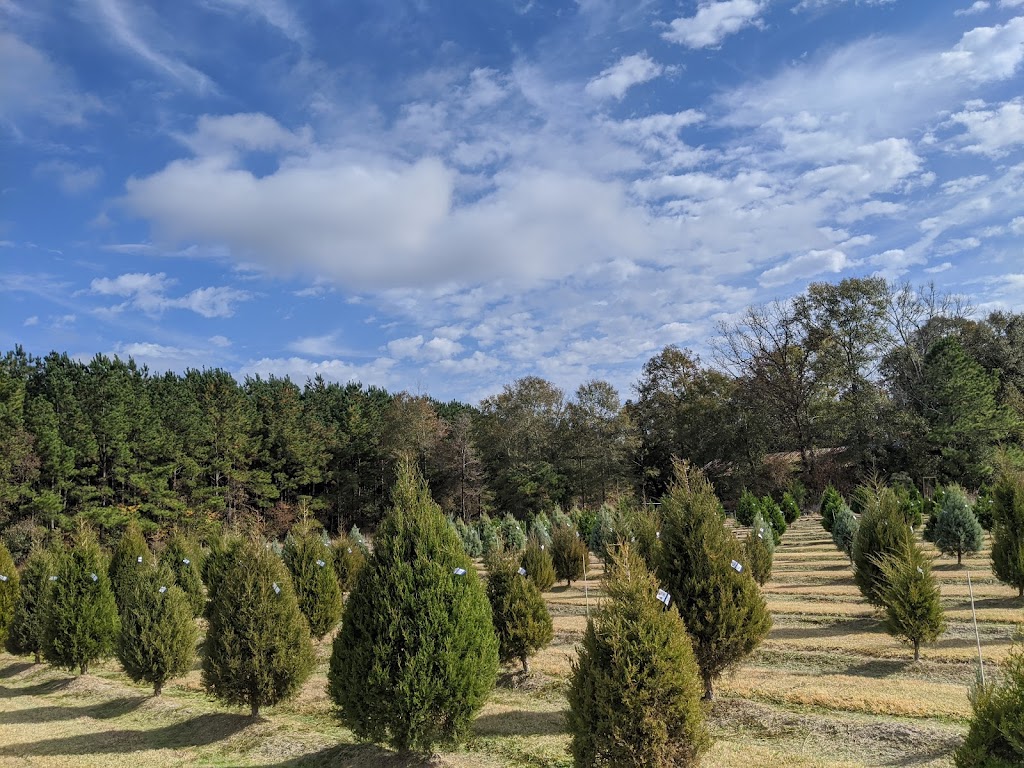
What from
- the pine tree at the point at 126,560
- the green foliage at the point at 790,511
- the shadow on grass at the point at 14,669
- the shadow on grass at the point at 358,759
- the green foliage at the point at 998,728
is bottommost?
the shadow on grass at the point at 14,669

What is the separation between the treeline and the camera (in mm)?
37281

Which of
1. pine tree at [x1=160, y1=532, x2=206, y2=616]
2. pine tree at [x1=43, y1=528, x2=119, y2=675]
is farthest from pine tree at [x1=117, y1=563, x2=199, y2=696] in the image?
pine tree at [x1=160, y1=532, x2=206, y2=616]

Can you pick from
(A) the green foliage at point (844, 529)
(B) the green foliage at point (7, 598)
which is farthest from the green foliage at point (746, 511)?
(B) the green foliage at point (7, 598)

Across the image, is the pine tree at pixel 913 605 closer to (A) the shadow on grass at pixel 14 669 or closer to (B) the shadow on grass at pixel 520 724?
(B) the shadow on grass at pixel 520 724

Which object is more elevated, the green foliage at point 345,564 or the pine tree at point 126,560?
the pine tree at point 126,560

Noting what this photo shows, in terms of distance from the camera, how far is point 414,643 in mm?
7336

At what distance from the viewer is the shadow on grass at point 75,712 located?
11859 millimetres

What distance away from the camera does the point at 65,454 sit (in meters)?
34.9

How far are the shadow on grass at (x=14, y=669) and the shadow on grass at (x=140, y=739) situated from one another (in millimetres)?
8531

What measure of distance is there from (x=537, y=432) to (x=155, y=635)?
41054 mm

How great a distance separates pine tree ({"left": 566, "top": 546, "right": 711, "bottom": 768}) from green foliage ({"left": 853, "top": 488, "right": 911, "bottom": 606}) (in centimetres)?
828

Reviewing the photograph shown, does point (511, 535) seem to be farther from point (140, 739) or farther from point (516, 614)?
point (140, 739)

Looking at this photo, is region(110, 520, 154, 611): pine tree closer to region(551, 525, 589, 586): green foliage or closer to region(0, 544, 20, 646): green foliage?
region(0, 544, 20, 646): green foliage

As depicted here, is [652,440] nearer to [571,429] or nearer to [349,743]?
[571,429]
